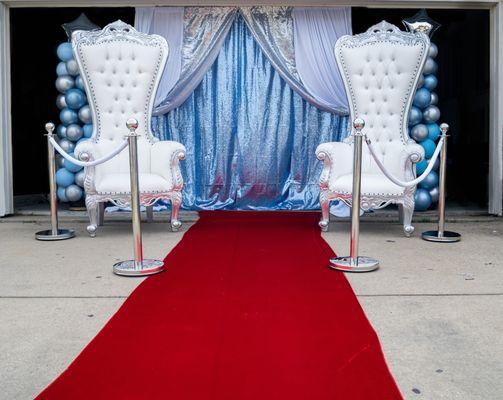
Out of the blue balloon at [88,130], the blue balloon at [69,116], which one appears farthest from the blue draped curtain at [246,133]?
the blue balloon at [69,116]

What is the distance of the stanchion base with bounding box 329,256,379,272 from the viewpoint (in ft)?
9.26

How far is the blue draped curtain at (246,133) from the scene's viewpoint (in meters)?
5.46

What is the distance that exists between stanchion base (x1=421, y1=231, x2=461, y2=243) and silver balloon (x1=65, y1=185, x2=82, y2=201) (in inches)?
117

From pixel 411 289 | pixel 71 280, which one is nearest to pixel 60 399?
pixel 71 280

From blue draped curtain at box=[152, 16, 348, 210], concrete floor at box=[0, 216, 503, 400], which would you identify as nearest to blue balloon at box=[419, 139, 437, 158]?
blue draped curtain at box=[152, 16, 348, 210]

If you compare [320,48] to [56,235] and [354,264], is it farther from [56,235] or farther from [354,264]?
[354,264]

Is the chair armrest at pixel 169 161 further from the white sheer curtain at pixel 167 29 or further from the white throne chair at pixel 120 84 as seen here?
the white sheer curtain at pixel 167 29

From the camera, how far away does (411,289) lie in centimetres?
248

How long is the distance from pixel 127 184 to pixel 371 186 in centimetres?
157

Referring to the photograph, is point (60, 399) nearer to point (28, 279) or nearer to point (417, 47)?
point (28, 279)

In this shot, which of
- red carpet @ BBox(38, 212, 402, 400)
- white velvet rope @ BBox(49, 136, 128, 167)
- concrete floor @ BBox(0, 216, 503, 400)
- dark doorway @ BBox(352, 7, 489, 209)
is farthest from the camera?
dark doorway @ BBox(352, 7, 489, 209)

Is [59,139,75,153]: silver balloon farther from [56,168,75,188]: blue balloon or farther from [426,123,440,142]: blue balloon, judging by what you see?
[426,123,440,142]: blue balloon

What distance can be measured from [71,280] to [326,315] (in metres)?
1.22

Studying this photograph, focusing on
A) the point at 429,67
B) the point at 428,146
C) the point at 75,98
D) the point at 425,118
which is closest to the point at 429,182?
the point at 428,146
